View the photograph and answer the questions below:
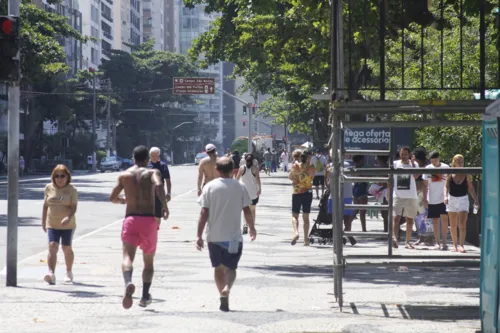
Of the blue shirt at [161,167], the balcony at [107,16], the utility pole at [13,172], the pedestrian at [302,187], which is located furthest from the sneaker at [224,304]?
the balcony at [107,16]

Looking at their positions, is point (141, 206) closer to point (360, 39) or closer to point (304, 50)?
point (360, 39)

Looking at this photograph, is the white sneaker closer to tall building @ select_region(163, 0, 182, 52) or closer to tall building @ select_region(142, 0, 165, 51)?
tall building @ select_region(142, 0, 165, 51)

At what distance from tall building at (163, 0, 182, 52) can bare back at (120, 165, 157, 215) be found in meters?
176

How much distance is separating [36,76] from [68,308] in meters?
35.9

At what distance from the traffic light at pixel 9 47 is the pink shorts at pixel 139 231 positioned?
2566 mm

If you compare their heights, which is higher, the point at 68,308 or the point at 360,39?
the point at 360,39

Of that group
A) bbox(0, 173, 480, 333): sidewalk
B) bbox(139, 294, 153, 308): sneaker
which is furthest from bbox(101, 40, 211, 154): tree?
bbox(139, 294, 153, 308): sneaker

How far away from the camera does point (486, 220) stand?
812 centimetres

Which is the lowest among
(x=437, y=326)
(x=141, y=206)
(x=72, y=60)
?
(x=437, y=326)

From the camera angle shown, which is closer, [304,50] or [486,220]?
[486,220]

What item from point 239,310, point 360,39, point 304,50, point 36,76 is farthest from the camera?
point 36,76

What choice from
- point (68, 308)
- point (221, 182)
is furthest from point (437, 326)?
point (68, 308)

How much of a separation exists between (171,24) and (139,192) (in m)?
184

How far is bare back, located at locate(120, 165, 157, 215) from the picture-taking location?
35.9ft
